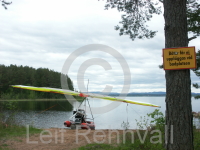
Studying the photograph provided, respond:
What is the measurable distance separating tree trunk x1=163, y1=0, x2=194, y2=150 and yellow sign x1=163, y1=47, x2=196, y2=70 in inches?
3.2

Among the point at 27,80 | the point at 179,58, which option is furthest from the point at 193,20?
the point at 27,80

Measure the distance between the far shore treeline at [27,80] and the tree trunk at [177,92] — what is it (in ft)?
185

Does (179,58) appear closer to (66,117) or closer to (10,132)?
(10,132)

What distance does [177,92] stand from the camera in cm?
340

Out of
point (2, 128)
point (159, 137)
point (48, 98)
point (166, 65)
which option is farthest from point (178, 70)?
point (48, 98)

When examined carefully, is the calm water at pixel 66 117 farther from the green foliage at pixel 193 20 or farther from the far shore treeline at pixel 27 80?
the far shore treeline at pixel 27 80

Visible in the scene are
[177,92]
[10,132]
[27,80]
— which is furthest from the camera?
[27,80]

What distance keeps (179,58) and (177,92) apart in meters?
0.57

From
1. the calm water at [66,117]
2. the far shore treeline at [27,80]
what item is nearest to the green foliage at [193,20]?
the calm water at [66,117]

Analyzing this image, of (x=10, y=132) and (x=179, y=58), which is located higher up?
(x=179, y=58)

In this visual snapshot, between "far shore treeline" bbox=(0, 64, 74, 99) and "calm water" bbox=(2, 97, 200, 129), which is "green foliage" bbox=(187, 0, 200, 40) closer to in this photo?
"calm water" bbox=(2, 97, 200, 129)

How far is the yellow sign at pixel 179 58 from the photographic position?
3.39 m

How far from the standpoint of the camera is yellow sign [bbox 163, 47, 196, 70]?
3.39 meters

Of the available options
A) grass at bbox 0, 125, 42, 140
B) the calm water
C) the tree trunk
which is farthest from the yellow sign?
the calm water
